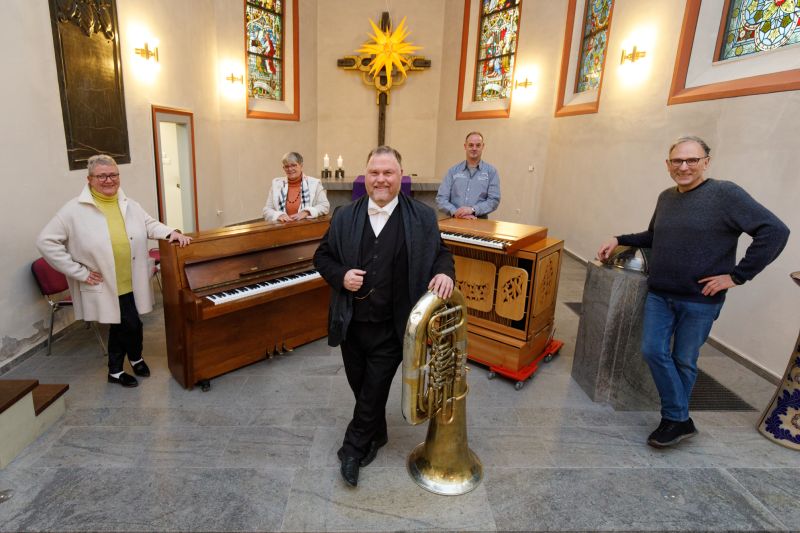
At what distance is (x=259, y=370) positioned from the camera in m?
3.92

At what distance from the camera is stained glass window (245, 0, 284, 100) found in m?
9.65

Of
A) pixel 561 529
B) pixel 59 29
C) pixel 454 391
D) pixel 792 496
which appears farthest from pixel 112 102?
pixel 792 496

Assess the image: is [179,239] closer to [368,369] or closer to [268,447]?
[268,447]

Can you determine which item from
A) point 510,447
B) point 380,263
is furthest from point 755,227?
point 380,263

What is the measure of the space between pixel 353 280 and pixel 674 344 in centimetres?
220

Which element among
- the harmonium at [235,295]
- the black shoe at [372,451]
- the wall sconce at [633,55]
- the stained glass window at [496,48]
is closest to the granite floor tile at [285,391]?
the harmonium at [235,295]

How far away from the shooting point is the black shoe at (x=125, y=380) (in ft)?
11.6

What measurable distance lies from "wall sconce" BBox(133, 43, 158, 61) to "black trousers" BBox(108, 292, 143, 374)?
4.12 metres

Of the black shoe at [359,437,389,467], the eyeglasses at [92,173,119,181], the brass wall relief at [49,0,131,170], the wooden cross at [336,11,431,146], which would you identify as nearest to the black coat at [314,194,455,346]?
the black shoe at [359,437,389,467]

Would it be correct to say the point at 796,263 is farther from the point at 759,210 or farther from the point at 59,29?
the point at 59,29

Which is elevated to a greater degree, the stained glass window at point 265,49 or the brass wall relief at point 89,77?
the stained glass window at point 265,49

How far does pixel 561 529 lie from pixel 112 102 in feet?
20.1

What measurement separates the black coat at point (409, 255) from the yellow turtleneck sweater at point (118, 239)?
5.86 ft

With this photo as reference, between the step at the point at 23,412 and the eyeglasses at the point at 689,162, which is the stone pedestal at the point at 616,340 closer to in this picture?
the eyeglasses at the point at 689,162
